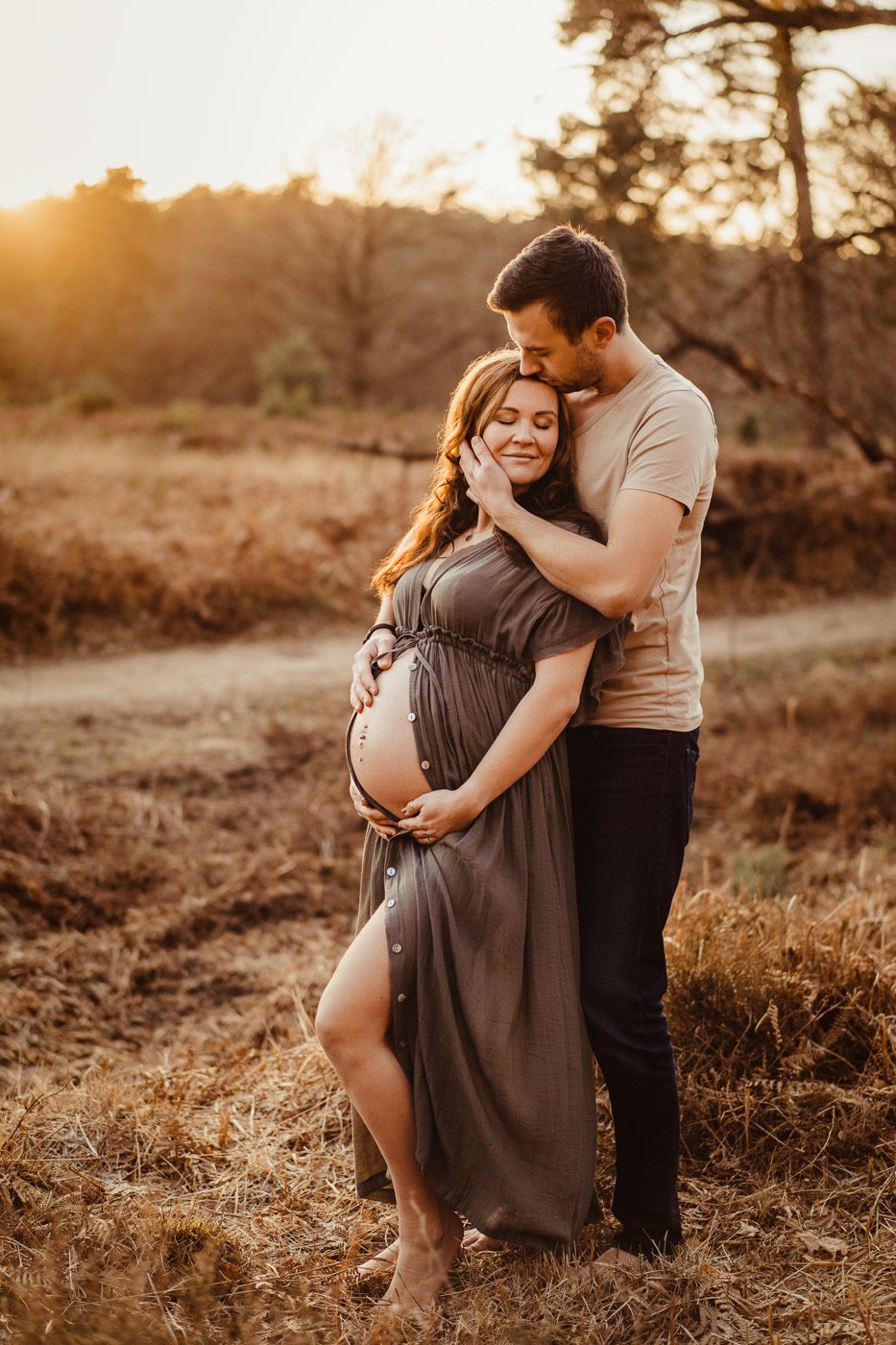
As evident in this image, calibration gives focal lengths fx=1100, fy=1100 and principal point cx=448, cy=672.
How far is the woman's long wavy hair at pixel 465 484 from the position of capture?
2.60m

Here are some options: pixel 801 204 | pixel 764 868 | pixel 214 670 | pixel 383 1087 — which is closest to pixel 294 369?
pixel 801 204

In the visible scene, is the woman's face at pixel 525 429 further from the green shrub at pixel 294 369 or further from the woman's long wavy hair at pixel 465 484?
the green shrub at pixel 294 369

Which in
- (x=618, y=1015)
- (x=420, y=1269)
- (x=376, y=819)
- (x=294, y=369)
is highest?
(x=294, y=369)

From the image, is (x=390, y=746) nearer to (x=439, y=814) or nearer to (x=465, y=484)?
(x=439, y=814)

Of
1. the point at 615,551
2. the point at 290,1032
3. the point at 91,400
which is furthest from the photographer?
the point at 91,400

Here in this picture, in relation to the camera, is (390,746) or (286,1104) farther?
(286,1104)

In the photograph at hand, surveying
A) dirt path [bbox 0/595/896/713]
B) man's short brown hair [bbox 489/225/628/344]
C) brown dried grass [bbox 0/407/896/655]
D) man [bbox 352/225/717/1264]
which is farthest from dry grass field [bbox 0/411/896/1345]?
man's short brown hair [bbox 489/225/628/344]

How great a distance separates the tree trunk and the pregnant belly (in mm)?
5894

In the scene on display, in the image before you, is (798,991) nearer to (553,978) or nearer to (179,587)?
(553,978)

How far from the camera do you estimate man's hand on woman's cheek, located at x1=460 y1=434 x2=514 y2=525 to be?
8.23 feet

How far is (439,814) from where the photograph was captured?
2525 millimetres

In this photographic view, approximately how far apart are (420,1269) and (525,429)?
199 centimetres

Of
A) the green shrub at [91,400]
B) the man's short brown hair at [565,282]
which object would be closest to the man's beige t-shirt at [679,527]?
the man's short brown hair at [565,282]

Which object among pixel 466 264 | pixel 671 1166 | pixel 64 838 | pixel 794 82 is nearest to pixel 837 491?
pixel 794 82
